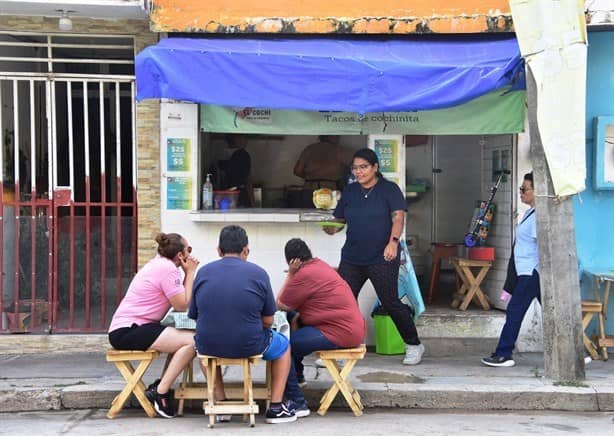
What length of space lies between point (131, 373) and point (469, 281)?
386 cm

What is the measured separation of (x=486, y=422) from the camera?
20.7 ft

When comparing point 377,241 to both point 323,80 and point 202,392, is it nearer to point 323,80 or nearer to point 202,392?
point 323,80

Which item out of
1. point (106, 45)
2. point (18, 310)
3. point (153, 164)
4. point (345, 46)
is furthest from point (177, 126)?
point (18, 310)

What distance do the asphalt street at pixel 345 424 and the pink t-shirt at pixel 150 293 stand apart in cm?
73

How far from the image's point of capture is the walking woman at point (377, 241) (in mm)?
7441

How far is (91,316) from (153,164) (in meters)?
1.64

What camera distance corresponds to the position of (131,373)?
20.5 feet

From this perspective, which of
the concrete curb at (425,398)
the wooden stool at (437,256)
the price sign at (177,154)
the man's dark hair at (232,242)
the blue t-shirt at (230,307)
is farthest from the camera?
the wooden stool at (437,256)

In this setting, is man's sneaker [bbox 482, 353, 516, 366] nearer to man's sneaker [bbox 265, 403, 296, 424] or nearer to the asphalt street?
the asphalt street

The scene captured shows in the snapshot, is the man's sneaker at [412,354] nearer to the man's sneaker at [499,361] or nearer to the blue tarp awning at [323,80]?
the man's sneaker at [499,361]

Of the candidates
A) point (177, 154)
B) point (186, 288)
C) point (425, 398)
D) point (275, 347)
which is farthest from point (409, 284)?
point (177, 154)

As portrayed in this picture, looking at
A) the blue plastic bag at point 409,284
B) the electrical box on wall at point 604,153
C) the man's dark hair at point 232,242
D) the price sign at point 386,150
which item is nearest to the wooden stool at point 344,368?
the man's dark hair at point 232,242

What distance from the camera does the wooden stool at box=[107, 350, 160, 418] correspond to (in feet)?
20.2

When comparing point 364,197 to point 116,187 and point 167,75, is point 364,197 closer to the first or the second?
point 167,75
